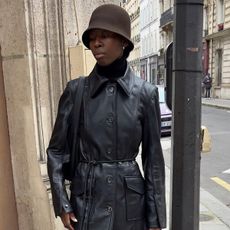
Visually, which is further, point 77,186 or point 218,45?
point 218,45

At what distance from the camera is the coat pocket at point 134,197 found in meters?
2.07

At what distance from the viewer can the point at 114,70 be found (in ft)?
6.94

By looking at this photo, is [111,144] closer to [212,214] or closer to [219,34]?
[212,214]

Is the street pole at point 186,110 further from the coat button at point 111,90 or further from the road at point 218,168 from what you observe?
the road at point 218,168

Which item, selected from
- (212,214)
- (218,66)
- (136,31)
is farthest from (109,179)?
(136,31)

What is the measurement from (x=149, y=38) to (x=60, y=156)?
57.9m

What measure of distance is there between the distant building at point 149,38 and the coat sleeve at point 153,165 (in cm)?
4643

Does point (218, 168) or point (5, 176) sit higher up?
point (5, 176)

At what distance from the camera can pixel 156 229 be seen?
214 cm

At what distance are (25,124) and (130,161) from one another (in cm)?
151

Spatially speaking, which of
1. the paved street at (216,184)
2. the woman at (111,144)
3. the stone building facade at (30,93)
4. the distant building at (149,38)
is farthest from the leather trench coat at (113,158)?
the distant building at (149,38)

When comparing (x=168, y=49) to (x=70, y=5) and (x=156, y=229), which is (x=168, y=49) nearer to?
(x=156, y=229)

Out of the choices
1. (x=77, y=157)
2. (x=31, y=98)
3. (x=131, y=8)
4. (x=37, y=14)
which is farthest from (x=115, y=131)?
(x=131, y=8)

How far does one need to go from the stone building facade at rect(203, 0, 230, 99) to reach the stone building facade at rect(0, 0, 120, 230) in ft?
75.7
